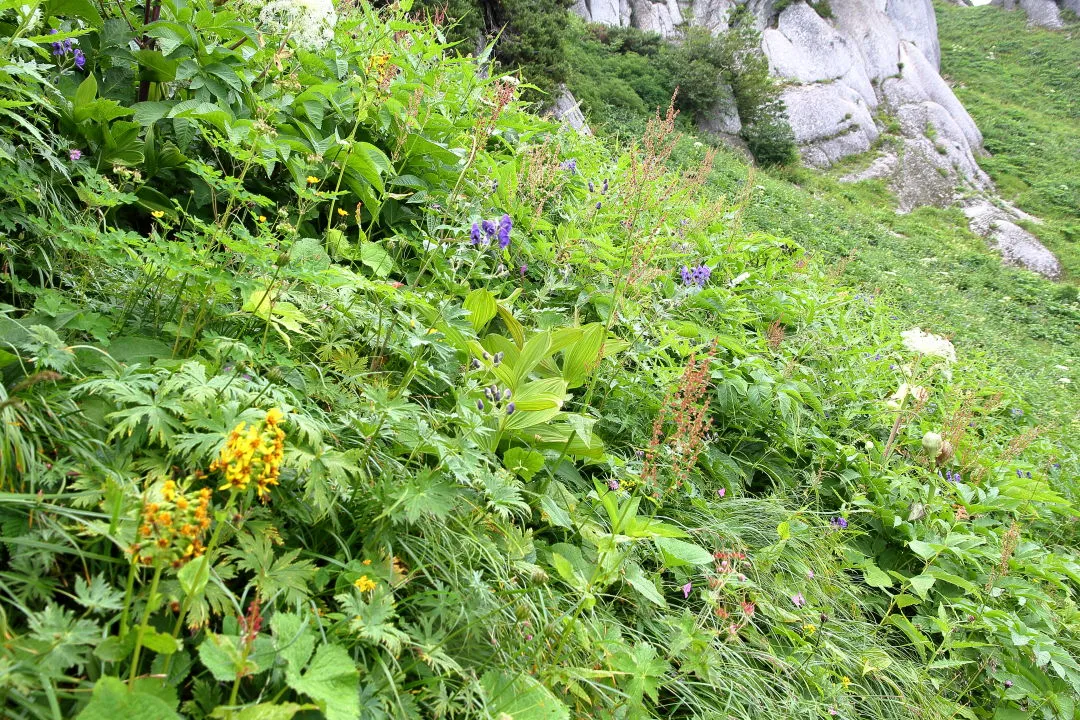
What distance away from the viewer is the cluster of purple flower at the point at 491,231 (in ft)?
7.07

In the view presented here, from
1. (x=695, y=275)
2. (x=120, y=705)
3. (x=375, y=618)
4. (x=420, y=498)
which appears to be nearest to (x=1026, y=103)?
(x=695, y=275)

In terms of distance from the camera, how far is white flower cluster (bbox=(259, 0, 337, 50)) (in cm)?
271

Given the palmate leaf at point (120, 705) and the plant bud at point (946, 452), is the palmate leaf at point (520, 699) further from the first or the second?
the plant bud at point (946, 452)

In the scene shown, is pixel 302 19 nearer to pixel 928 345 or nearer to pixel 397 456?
pixel 397 456

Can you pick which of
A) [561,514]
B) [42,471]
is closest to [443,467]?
[561,514]

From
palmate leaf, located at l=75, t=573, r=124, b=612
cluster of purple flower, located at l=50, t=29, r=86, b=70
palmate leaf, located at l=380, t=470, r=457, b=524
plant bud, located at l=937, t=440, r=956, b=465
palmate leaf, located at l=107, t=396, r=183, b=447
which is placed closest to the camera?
palmate leaf, located at l=75, t=573, r=124, b=612

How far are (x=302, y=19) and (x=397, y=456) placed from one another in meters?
2.17

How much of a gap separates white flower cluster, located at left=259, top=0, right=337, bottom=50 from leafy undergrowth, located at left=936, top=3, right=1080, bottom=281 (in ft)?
71.1

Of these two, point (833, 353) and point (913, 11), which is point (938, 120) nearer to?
point (913, 11)

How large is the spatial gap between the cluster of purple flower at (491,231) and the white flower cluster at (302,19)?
52.2 inches

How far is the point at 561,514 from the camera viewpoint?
1.83 metres

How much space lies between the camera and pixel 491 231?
2.18 metres

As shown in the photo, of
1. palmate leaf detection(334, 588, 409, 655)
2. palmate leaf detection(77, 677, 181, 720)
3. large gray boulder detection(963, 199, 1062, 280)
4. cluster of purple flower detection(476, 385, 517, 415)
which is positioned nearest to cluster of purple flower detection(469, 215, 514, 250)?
cluster of purple flower detection(476, 385, 517, 415)

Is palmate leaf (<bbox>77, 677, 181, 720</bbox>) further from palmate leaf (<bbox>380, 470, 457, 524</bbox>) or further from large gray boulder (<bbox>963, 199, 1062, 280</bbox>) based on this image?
large gray boulder (<bbox>963, 199, 1062, 280</bbox>)
